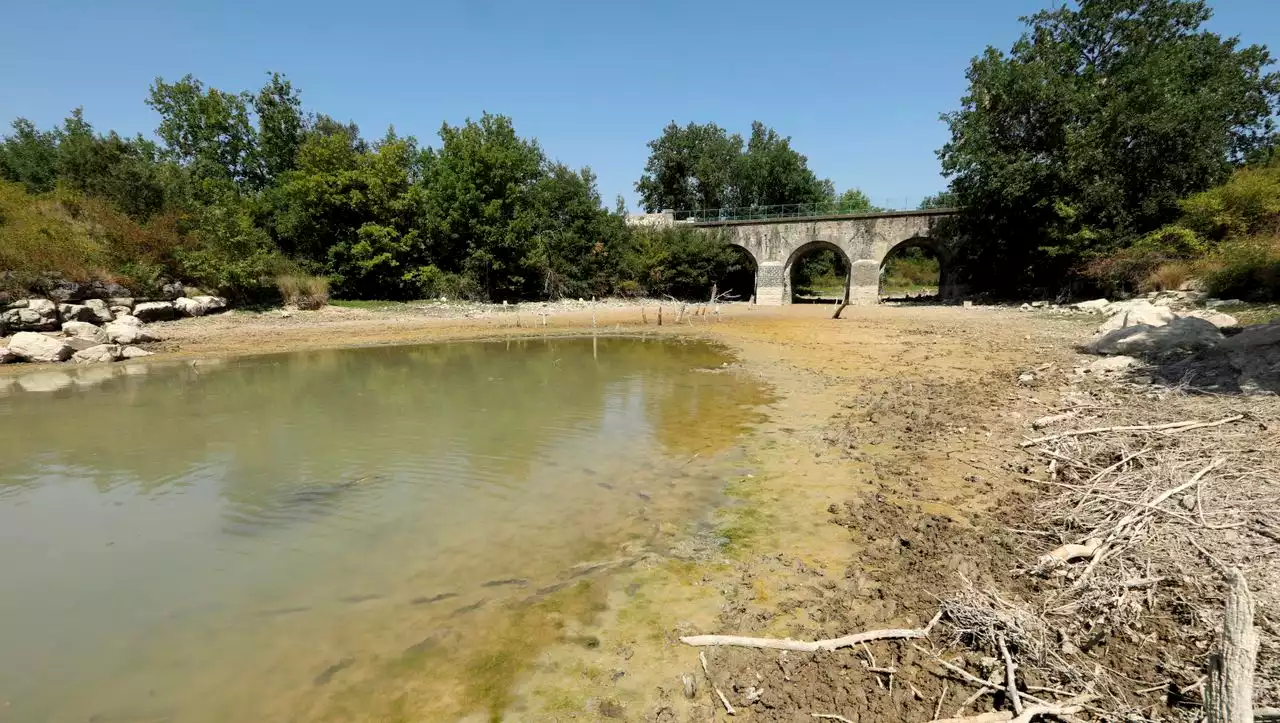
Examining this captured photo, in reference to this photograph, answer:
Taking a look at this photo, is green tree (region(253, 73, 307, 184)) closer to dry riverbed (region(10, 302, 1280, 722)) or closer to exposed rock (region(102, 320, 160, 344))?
exposed rock (region(102, 320, 160, 344))

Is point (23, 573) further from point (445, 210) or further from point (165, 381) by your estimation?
point (445, 210)

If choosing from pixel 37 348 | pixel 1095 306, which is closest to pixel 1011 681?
pixel 37 348

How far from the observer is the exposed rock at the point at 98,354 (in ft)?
54.4

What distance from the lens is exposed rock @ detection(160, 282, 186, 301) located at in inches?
942

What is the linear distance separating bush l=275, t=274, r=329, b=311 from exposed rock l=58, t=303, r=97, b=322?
23.8ft

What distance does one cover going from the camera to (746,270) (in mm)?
43156

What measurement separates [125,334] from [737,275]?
114 ft

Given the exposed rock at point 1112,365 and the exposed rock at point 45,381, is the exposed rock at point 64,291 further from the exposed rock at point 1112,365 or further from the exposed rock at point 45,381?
the exposed rock at point 1112,365

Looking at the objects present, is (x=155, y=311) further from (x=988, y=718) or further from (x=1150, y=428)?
(x=1150, y=428)

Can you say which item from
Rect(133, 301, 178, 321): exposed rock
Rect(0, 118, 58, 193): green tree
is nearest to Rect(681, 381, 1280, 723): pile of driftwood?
Rect(133, 301, 178, 321): exposed rock

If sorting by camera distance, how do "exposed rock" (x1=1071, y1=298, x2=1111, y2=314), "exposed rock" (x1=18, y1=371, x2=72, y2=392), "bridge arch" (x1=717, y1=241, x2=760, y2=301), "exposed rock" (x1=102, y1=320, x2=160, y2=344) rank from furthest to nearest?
"bridge arch" (x1=717, y1=241, x2=760, y2=301) → "exposed rock" (x1=1071, y1=298, x2=1111, y2=314) → "exposed rock" (x1=102, y1=320, x2=160, y2=344) → "exposed rock" (x1=18, y1=371, x2=72, y2=392)

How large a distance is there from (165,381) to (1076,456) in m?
18.0

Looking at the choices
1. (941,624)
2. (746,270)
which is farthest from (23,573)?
(746,270)

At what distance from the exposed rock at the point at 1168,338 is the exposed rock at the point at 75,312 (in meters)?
30.5
